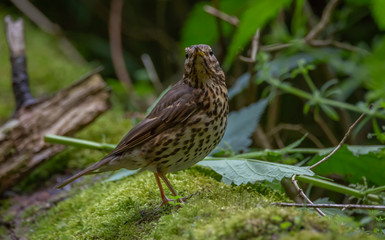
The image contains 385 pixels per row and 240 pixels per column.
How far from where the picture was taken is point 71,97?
402cm

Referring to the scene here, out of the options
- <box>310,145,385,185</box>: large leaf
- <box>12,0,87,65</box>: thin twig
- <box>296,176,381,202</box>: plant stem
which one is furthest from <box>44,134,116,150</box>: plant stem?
<box>12,0,87,65</box>: thin twig

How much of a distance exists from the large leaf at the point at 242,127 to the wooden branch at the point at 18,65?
5.60 ft

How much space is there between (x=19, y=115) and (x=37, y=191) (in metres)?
0.64

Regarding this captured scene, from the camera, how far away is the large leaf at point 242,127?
3178 millimetres

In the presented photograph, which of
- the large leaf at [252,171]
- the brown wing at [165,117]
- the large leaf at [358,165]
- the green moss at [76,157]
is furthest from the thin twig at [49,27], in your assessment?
the large leaf at [358,165]

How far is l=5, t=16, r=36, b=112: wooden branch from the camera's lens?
390 centimetres

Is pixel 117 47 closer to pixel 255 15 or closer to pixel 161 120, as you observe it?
pixel 255 15

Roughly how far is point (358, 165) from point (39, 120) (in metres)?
2.49

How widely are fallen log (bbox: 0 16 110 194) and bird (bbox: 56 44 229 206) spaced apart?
1.07 meters

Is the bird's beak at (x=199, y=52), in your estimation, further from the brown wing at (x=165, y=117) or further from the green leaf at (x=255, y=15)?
the green leaf at (x=255, y=15)

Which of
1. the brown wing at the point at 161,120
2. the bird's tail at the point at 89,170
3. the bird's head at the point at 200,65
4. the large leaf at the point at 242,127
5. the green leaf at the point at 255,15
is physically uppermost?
the green leaf at the point at 255,15

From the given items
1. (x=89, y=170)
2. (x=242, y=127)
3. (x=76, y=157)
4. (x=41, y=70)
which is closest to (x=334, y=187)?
(x=242, y=127)

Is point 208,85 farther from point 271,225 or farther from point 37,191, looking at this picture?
point 37,191

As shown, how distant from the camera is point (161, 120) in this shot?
2.71m
